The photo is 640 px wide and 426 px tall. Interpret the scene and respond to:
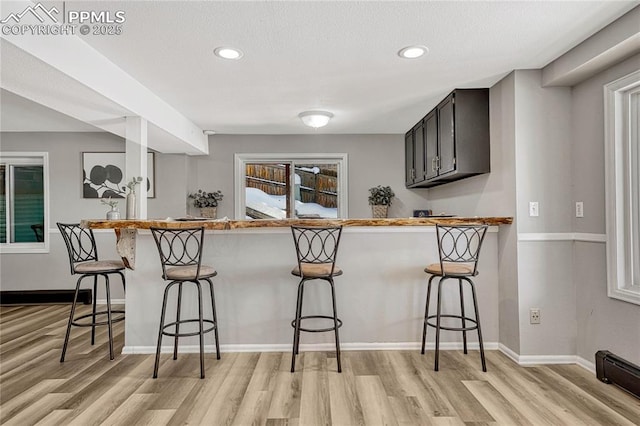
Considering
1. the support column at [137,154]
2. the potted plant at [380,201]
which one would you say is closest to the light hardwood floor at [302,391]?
the support column at [137,154]

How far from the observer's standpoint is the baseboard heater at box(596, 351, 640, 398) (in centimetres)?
232

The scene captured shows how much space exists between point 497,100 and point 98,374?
383 centimetres

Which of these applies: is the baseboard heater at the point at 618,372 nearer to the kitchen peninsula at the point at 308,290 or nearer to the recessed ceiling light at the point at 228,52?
the kitchen peninsula at the point at 308,290

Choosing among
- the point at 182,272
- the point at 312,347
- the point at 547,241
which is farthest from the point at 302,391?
the point at 547,241

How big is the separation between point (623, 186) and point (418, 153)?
2457mm

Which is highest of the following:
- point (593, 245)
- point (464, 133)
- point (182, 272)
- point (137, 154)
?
point (464, 133)

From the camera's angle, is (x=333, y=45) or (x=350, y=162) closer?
(x=333, y=45)

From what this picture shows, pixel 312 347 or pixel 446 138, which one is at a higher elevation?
pixel 446 138

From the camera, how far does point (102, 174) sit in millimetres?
5203

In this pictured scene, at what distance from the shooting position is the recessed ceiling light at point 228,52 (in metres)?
2.60

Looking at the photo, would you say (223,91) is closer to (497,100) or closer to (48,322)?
(497,100)

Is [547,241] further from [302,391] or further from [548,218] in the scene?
[302,391]

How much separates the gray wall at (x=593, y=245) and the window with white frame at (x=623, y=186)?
8cm

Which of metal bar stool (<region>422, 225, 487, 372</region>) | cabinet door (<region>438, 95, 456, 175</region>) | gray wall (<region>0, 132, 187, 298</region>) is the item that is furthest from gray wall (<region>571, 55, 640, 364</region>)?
gray wall (<region>0, 132, 187, 298</region>)
